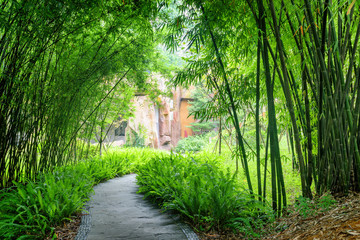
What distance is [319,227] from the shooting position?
1.64m

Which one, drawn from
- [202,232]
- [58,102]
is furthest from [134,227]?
[58,102]

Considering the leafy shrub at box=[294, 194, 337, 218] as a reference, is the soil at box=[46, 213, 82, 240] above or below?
below

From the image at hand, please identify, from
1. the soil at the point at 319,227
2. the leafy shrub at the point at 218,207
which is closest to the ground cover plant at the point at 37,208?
the soil at the point at 319,227

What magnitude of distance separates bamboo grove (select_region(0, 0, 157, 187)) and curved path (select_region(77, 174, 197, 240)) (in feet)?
3.66

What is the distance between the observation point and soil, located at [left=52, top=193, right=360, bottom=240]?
144 centimetres

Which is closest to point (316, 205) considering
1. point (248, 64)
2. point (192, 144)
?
point (248, 64)

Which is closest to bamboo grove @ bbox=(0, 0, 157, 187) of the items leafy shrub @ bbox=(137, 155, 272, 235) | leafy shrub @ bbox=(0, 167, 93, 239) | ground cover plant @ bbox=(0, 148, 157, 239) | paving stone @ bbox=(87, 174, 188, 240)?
ground cover plant @ bbox=(0, 148, 157, 239)

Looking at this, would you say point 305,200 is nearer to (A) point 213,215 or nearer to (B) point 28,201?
(A) point 213,215

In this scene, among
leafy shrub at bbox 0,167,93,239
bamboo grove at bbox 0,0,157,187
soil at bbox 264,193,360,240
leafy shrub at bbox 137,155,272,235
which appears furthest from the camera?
bamboo grove at bbox 0,0,157,187

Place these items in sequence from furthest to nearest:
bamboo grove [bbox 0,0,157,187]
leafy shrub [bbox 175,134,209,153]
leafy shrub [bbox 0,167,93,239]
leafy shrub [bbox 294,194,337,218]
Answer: leafy shrub [bbox 175,134,209,153] → bamboo grove [bbox 0,0,157,187] → leafy shrub [bbox 0,167,93,239] → leafy shrub [bbox 294,194,337,218]

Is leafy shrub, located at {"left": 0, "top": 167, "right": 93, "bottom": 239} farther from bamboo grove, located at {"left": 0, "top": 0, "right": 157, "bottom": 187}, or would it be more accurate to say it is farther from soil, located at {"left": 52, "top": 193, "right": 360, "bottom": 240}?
bamboo grove, located at {"left": 0, "top": 0, "right": 157, "bottom": 187}

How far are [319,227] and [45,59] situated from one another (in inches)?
149

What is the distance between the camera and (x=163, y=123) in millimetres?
15242

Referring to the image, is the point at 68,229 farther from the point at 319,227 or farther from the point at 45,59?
the point at 45,59
